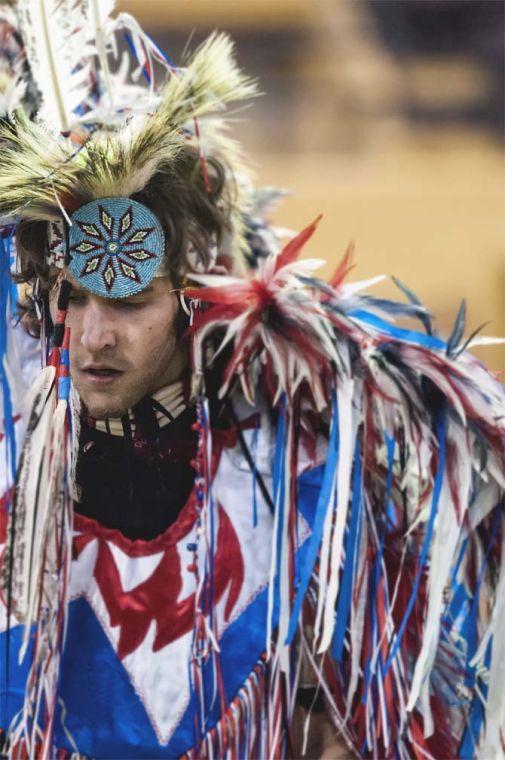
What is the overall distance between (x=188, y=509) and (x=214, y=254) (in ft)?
1.35

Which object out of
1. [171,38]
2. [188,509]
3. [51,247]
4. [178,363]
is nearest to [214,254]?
[178,363]

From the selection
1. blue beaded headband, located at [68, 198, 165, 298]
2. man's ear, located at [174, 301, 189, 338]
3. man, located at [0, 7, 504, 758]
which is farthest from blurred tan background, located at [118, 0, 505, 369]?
blue beaded headband, located at [68, 198, 165, 298]

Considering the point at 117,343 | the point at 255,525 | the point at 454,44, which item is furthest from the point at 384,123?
the point at 117,343

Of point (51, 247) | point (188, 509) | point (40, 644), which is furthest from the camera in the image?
point (188, 509)

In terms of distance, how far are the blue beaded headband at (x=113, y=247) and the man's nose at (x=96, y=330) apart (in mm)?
32

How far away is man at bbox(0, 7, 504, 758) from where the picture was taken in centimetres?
177

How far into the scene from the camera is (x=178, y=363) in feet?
5.91

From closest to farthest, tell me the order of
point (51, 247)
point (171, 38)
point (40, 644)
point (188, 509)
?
point (51, 247) < point (40, 644) < point (188, 509) < point (171, 38)

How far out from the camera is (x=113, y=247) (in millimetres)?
1592

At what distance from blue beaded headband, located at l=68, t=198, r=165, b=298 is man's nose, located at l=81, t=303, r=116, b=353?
0.11 feet

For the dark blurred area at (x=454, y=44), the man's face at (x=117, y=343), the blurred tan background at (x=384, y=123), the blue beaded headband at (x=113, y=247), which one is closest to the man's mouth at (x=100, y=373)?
the man's face at (x=117, y=343)

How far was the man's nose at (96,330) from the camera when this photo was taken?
1598 mm

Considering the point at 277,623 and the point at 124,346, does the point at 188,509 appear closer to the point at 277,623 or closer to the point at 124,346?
the point at 277,623

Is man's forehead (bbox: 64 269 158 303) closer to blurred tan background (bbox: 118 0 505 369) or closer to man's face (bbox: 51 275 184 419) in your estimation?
man's face (bbox: 51 275 184 419)
